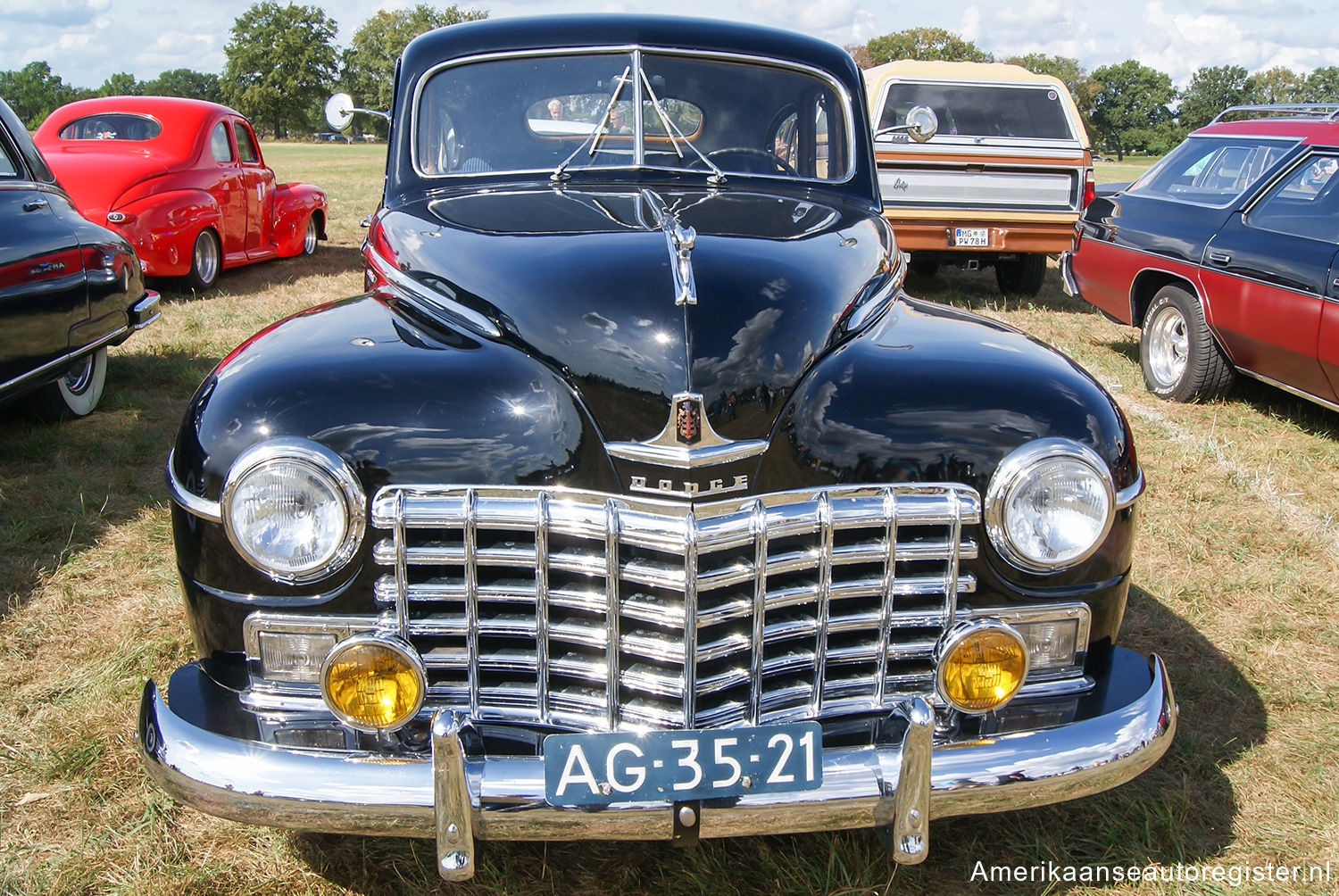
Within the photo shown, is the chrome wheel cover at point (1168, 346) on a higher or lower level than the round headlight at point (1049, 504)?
lower

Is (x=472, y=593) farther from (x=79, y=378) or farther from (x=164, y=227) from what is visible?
(x=164, y=227)

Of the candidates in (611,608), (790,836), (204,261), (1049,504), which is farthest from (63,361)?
(204,261)

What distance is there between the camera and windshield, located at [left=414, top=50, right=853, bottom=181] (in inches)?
121

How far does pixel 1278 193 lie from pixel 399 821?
558cm

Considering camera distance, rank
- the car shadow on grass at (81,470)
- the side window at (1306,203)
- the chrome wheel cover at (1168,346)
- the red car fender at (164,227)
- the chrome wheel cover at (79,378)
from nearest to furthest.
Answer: the car shadow on grass at (81,470), the side window at (1306,203), the chrome wheel cover at (79,378), the chrome wheel cover at (1168,346), the red car fender at (164,227)

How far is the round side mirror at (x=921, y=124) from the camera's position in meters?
3.71

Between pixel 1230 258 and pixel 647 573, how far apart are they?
15.8ft

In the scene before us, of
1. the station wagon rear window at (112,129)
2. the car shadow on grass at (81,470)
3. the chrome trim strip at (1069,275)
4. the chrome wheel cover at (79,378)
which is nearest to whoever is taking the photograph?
the car shadow on grass at (81,470)

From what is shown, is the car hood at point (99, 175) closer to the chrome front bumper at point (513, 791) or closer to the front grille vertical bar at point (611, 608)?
the chrome front bumper at point (513, 791)

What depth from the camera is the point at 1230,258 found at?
538 centimetres

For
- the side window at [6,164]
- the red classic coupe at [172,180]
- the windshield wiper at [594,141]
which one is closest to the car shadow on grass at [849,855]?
the windshield wiper at [594,141]

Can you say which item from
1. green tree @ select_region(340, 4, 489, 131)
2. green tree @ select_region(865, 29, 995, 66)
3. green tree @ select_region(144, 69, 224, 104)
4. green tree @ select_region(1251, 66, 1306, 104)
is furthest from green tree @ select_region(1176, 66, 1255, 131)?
green tree @ select_region(144, 69, 224, 104)

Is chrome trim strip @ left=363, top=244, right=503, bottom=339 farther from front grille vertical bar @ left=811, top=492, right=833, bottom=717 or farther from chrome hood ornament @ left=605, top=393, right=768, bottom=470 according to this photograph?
front grille vertical bar @ left=811, top=492, right=833, bottom=717

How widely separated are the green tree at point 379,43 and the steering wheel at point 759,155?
7447 cm
